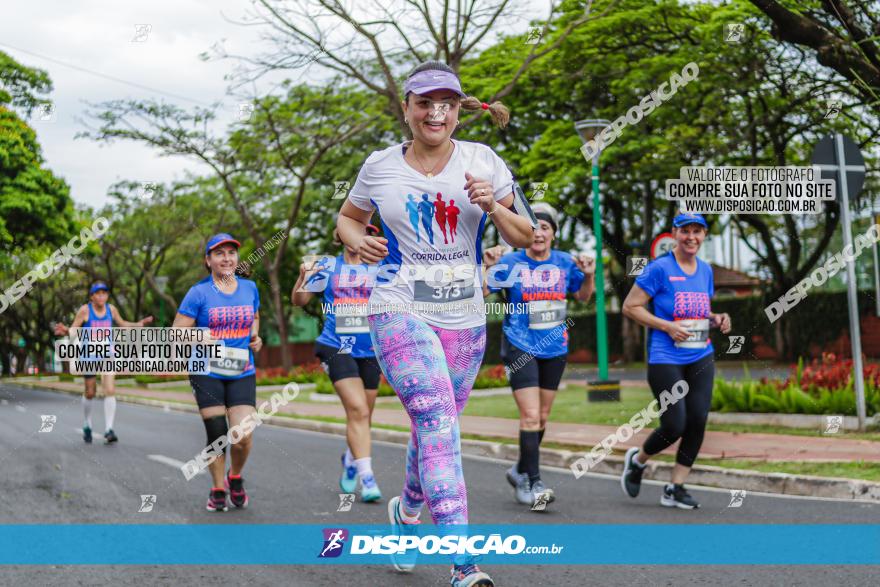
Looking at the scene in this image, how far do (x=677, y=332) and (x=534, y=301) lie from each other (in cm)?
112

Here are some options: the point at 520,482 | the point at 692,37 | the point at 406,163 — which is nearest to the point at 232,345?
the point at 520,482

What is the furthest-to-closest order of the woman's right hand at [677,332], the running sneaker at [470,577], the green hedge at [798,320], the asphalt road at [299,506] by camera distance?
the green hedge at [798,320] → the woman's right hand at [677,332] → the asphalt road at [299,506] → the running sneaker at [470,577]

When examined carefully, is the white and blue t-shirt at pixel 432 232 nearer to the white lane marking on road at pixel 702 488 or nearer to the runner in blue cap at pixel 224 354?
the runner in blue cap at pixel 224 354

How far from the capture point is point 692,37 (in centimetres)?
2359

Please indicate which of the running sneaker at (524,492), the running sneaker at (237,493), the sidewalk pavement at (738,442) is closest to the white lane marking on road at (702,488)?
the sidewalk pavement at (738,442)

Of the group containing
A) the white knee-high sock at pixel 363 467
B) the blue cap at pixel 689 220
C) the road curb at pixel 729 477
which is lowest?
the road curb at pixel 729 477

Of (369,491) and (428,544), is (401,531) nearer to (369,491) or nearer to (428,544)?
(428,544)

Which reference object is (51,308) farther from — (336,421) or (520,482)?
(520,482)

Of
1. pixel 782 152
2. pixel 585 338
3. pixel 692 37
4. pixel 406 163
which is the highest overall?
pixel 692 37

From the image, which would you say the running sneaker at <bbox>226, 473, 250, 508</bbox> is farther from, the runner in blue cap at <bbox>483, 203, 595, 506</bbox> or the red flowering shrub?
the red flowering shrub

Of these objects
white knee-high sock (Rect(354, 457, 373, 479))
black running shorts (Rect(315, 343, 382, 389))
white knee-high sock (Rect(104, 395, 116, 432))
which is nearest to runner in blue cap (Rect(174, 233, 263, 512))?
black running shorts (Rect(315, 343, 382, 389))

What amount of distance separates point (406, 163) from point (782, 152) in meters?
22.0

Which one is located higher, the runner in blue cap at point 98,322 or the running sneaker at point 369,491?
the runner in blue cap at point 98,322

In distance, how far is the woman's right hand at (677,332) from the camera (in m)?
6.56
